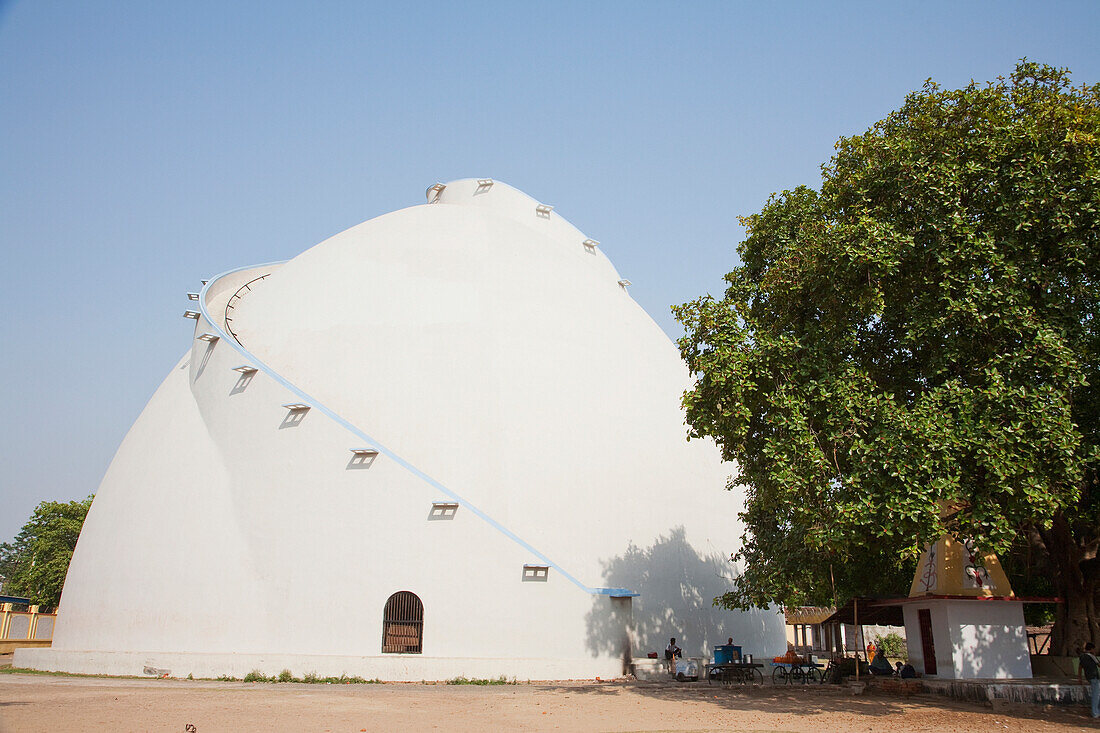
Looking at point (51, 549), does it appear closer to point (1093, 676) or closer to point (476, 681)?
point (476, 681)

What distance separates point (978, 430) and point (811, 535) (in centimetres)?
294

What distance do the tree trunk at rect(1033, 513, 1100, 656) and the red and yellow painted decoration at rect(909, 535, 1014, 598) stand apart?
3.26 ft

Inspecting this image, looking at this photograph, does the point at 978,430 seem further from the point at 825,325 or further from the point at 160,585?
the point at 160,585

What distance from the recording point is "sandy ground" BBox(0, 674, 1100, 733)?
10422 millimetres

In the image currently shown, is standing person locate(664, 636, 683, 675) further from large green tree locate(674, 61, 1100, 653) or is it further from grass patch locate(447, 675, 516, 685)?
grass patch locate(447, 675, 516, 685)

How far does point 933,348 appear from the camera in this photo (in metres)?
13.1

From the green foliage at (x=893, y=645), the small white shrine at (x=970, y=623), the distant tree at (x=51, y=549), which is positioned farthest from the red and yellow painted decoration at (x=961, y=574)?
the distant tree at (x=51, y=549)

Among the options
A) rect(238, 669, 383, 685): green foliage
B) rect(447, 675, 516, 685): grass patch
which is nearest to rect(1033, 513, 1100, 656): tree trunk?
rect(447, 675, 516, 685): grass patch

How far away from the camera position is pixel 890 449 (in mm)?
11812

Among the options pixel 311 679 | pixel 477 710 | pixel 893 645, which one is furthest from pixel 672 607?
pixel 893 645

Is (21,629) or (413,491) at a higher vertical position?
(413,491)

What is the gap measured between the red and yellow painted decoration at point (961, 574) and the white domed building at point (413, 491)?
5947 mm

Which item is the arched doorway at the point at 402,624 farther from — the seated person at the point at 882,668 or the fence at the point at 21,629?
the fence at the point at 21,629

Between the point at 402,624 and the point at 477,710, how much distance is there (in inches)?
190
